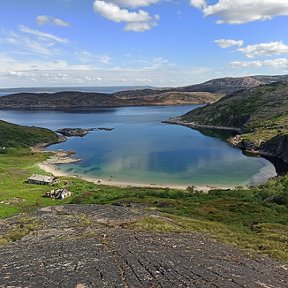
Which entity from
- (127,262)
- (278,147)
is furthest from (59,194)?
(278,147)

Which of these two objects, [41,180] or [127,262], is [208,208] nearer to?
[127,262]

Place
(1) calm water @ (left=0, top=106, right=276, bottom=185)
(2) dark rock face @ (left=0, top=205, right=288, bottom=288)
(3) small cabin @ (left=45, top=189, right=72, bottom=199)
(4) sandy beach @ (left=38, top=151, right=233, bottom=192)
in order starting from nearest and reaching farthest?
1. (2) dark rock face @ (left=0, top=205, right=288, bottom=288)
2. (3) small cabin @ (left=45, top=189, right=72, bottom=199)
3. (4) sandy beach @ (left=38, top=151, right=233, bottom=192)
4. (1) calm water @ (left=0, top=106, right=276, bottom=185)

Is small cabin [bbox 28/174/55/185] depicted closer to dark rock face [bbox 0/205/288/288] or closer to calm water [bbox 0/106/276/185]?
calm water [bbox 0/106/276/185]

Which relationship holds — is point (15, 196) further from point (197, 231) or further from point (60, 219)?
point (197, 231)

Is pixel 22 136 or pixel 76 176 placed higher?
pixel 22 136

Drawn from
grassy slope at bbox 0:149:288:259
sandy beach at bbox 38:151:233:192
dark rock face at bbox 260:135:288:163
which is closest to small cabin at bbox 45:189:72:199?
grassy slope at bbox 0:149:288:259

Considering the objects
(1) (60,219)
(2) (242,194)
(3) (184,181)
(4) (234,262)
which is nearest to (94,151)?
(3) (184,181)
